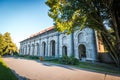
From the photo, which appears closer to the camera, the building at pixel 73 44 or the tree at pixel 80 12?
the tree at pixel 80 12

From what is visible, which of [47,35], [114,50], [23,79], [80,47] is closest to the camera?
[23,79]

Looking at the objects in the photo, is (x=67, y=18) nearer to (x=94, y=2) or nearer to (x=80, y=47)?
(x=94, y=2)

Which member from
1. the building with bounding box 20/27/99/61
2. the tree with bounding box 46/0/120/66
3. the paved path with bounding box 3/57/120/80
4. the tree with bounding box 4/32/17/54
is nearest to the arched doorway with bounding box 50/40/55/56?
the building with bounding box 20/27/99/61

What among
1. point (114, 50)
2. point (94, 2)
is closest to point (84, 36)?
point (114, 50)

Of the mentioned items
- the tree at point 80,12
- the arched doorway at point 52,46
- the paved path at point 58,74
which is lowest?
the paved path at point 58,74

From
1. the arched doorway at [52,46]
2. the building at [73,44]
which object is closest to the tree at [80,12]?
the building at [73,44]

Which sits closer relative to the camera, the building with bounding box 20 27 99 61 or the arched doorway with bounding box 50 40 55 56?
the building with bounding box 20 27 99 61

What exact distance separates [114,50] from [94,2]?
6449 millimetres

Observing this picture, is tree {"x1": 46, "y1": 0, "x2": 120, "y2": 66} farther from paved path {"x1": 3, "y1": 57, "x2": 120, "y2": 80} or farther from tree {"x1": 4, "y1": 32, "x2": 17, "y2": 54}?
tree {"x1": 4, "y1": 32, "x2": 17, "y2": 54}

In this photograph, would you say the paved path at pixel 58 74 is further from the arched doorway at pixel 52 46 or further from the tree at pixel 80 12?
the arched doorway at pixel 52 46

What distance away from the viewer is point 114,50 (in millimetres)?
14281

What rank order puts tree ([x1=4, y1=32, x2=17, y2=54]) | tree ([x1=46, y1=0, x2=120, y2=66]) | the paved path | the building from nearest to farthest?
the paved path, tree ([x1=46, y1=0, x2=120, y2=66]), the building, tree ([x1=4, y1=32, x2=17, y2=54])

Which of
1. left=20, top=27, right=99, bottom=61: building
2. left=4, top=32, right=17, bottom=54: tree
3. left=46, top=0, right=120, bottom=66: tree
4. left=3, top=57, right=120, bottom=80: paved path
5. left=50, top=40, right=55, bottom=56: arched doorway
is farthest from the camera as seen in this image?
left=4, top=32, right=17, bottom=54: tree

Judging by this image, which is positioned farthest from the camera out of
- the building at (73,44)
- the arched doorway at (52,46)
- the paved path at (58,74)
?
the arched doorway at (52,46)
